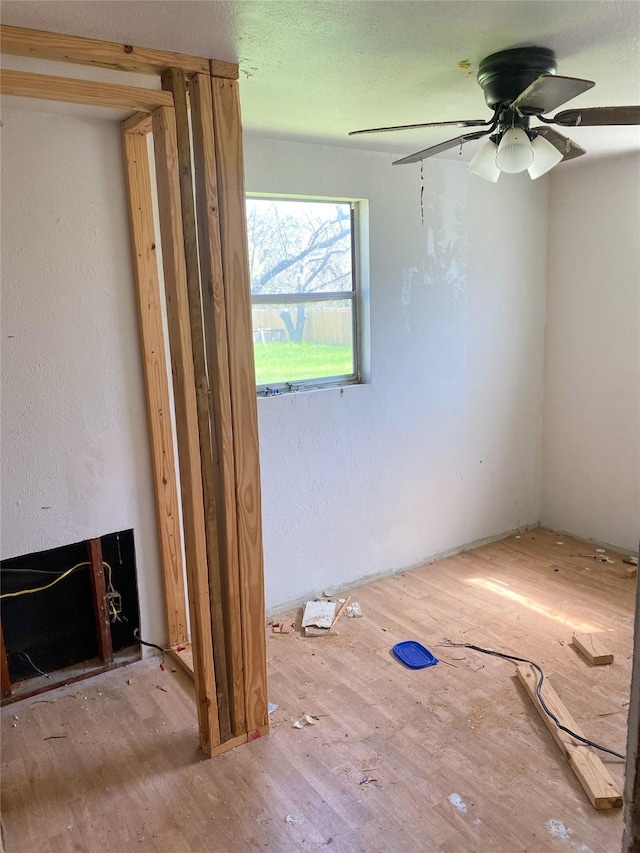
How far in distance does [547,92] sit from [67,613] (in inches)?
111

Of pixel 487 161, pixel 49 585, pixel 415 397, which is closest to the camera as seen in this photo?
pixel 487 161

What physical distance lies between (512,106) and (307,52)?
68cm

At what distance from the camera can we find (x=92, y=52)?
1843 mm

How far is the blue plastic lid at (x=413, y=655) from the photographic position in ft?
9.82

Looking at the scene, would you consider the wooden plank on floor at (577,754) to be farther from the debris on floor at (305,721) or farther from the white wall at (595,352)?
the white wall at (595,352)

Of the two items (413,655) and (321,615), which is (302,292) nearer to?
(321,615)

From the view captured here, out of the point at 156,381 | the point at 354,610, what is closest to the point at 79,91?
the point at 156,381

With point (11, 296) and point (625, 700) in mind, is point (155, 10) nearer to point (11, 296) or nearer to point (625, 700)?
point (11, 296)

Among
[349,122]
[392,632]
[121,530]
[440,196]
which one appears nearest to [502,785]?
[392,632]

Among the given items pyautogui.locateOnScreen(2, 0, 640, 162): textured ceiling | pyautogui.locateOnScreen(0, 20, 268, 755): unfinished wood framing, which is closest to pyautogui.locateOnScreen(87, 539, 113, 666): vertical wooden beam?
pyautogui.locateOnScreen(0, 20, 268, 755): unfinished wood framing

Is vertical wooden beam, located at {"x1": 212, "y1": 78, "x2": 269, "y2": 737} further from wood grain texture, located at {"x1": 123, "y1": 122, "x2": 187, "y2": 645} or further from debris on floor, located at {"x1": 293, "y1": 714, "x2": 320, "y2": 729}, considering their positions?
wood grain texture, located at {"x1": 123, "y1": 122, "x2": 187, "y2": 645}

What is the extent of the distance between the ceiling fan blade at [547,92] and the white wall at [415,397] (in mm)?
1522

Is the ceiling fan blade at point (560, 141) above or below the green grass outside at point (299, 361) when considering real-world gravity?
above

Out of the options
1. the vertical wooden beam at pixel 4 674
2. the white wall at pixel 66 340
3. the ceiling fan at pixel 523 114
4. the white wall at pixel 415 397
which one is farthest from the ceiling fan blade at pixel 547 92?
the vertical wooden beam at pixel 4 674
